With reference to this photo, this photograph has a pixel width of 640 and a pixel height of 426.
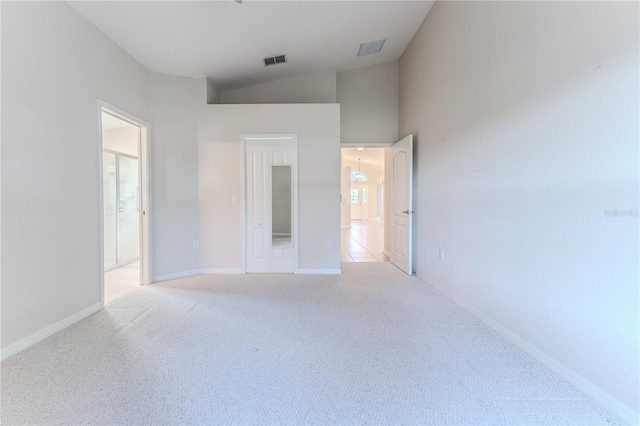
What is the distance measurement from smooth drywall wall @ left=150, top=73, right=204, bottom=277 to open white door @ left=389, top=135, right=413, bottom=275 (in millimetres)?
3182

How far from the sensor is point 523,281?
1962 mm

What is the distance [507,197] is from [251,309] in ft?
8.41

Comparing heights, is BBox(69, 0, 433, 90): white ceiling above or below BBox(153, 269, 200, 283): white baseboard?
above

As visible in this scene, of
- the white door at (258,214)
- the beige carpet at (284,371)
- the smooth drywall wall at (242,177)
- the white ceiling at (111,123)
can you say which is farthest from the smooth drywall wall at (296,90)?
the beige carpet at (284,371)

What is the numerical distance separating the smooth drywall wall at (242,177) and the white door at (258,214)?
0.48 feet

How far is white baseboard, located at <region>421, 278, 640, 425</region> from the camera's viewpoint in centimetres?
134

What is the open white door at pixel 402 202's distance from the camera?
392 centimetres

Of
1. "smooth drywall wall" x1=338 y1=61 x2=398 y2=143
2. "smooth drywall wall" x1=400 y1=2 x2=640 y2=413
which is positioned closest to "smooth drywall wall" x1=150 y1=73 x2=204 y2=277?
"smooth drywall wall" x1=338 y1=61 x2=398 y2=143

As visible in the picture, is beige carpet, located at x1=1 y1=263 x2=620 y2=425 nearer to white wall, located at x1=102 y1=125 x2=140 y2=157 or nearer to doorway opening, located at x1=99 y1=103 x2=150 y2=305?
doorway opening, located at x1=99 y1=103 x2=150 y2=305

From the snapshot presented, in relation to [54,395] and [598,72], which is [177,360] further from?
[598,72]

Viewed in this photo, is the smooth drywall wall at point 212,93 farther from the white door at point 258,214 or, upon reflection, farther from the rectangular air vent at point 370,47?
the rectangular air vent at point 370,47

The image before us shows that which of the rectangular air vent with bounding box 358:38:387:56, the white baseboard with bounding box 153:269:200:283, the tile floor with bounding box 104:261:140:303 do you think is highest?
the rectangular air vent with bounding box 358:38:387:56

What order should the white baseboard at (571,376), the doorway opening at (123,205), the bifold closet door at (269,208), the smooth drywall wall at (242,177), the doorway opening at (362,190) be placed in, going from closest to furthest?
the white baseboard at (571,376)
the doorway opening at (123,205)
the smooth drywall wall at (242,177)
the bifold closet door at (269,208)
the doorway opening at (362,190)

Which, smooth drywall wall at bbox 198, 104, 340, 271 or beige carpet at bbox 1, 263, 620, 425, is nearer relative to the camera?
beige carpet at bbox 1, 263, 620, 425
